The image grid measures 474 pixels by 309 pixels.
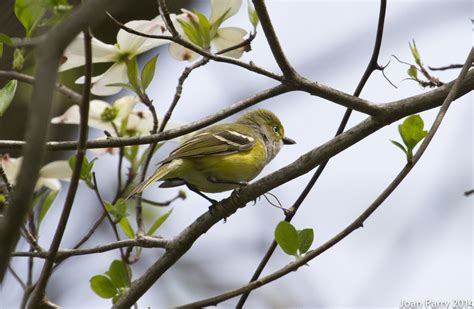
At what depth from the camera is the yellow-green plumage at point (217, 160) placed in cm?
426

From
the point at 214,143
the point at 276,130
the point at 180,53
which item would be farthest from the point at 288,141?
the point at 180,53

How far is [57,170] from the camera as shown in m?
3.47

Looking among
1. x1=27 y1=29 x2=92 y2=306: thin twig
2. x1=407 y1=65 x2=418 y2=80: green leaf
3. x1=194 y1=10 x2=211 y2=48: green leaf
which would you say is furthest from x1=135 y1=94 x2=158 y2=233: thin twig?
x1=407 y1=65 x2=418 y2=80: green leaf

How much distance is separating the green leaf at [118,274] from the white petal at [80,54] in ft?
3.06

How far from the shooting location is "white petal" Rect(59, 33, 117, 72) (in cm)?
297

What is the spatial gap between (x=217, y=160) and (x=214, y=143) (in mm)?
235

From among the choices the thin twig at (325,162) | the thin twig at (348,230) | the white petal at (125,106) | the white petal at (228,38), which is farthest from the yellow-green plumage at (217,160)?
the thin twig at (348,230)

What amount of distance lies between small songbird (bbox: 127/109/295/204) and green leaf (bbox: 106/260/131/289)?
781 millimetres

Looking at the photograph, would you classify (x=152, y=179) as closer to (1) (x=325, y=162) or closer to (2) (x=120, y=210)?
(2) (x=120, y=210)

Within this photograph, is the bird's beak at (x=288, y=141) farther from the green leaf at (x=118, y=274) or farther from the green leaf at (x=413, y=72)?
the green leaf at (x=118, y=274)

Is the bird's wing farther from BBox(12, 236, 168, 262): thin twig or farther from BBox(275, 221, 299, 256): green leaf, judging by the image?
BBox(275, 221, 299, 256): green leaf

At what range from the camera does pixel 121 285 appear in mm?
3117

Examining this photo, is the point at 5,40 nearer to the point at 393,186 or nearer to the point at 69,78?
the point at 393,186

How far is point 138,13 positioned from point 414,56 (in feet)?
8.25
